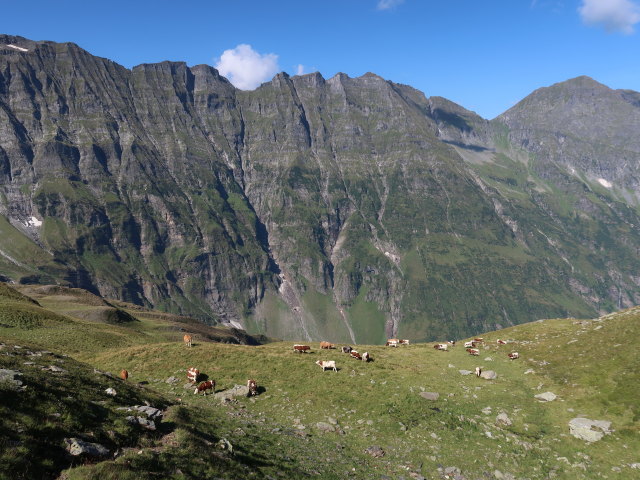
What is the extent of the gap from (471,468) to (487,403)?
1048 centimetres

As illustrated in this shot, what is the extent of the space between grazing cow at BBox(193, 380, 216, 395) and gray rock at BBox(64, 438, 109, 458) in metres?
19.7

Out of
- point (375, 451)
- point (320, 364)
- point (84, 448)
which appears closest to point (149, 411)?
point (84, 448)

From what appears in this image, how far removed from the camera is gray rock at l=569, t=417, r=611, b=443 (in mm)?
29828

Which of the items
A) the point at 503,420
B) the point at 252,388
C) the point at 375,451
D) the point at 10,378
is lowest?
the point at 503,420

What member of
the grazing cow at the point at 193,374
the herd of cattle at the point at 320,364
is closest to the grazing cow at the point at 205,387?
the herd of cattle at the point at 320,364

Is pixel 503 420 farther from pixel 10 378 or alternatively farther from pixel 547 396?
pixel 10 378

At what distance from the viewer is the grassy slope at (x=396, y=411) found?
21.6 metres

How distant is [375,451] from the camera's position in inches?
1059

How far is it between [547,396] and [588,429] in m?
6.03

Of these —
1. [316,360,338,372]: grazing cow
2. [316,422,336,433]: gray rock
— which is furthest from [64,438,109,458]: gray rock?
[316,360,338,372]: grazing cow

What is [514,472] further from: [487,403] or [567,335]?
[567,335]

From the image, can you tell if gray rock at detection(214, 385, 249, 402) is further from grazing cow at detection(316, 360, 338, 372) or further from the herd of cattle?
grazing cow at detection(316, 360, 338, 372)

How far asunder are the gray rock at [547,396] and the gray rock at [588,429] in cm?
416

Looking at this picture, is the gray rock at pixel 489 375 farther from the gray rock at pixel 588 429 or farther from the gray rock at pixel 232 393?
the gray rock at pixel 232 393
